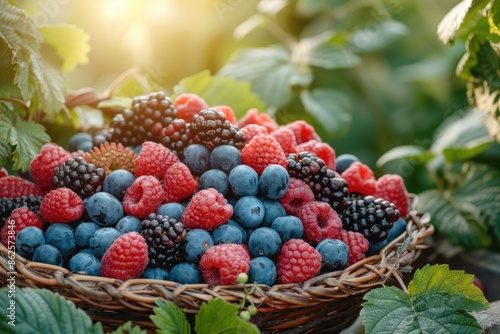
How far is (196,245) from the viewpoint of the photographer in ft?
3.43

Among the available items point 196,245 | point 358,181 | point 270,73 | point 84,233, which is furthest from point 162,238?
point 270,73

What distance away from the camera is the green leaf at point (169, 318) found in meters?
0.91

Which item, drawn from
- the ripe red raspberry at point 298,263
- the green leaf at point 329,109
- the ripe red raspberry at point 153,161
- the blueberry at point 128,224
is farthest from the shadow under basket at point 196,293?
the green leaf at point 329,109

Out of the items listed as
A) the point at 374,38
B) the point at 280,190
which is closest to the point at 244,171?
the point at 280,190

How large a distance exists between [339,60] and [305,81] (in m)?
0.16

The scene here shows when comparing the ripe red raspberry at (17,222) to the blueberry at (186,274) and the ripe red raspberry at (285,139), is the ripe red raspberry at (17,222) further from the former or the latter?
the ripe red raspberry at (285,139)

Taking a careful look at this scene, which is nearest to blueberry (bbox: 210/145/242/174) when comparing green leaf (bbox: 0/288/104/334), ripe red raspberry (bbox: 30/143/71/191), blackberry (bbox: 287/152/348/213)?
blackberry (bbox: 287/152/348/213)

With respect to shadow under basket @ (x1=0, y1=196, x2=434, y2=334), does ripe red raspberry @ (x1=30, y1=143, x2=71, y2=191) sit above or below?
above

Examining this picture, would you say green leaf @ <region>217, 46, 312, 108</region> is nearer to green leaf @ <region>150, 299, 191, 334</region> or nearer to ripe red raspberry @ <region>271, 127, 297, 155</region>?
ripe red raspberry @ <region>271, 127, 297, 155</region>

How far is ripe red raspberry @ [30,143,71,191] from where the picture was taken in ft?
3.88

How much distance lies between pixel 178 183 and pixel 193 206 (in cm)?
7

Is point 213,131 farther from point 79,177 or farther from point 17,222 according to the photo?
point 17,222

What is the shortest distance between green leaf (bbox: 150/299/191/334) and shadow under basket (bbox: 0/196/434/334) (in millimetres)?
28

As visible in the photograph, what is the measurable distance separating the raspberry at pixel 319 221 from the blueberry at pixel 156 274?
30 cm
